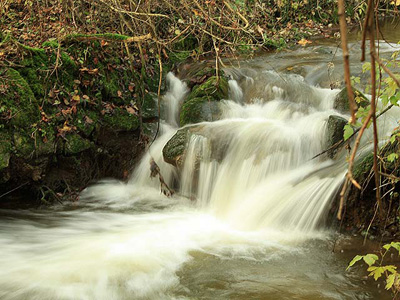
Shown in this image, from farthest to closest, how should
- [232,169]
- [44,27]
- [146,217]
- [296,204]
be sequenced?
[44,27] < [232,169] < [146,217] < [296,204]

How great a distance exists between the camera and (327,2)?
14.1 m

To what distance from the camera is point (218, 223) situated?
18.1ft

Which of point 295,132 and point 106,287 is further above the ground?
point 295,132

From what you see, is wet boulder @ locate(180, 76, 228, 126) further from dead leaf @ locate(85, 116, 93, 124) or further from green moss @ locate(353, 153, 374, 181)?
green moss @ locate(353, 153, 374, 181)

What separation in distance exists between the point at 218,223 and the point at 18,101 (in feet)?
9.70

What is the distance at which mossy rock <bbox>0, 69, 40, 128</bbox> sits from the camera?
5512 mm

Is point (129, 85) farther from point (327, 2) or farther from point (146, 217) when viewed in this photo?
point (327, 2)

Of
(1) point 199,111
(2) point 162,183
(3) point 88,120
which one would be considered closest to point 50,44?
(3) point 88,120

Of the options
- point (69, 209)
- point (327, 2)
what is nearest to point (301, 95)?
point (69, 209)

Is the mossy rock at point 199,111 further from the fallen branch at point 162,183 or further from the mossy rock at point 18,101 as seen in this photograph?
the mossy rock at point 18,101

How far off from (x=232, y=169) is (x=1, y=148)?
9.80ft

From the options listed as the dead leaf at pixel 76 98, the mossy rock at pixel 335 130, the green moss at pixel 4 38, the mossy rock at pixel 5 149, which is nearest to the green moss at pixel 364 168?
the mossy rock at pixel 335 130

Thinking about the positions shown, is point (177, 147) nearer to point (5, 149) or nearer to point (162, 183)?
point (162, 183)

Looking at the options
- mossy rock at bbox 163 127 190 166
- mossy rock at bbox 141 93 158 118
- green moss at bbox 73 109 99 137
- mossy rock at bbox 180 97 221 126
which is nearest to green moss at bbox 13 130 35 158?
green moss at bbox 73 109 99 137
